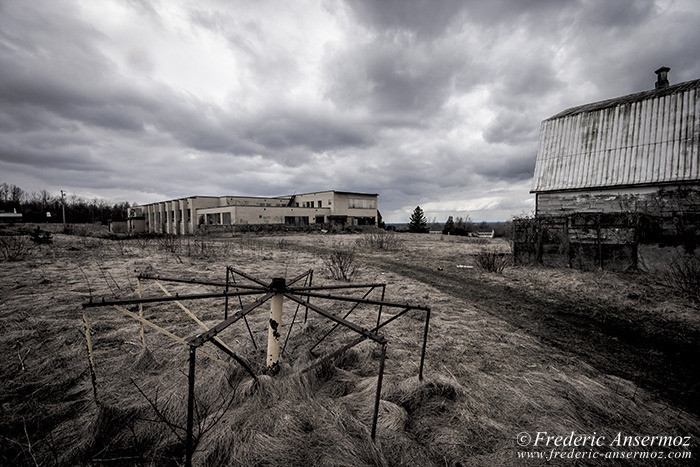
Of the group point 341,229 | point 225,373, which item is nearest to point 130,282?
point 225,373

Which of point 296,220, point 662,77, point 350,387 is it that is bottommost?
point 350,387

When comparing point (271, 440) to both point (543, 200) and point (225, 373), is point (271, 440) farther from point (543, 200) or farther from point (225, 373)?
point (543, 200)

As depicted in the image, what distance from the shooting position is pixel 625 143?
42.5ft

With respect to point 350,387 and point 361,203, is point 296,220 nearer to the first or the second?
point 361,203

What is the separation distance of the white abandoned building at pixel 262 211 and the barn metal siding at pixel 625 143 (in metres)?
28.7

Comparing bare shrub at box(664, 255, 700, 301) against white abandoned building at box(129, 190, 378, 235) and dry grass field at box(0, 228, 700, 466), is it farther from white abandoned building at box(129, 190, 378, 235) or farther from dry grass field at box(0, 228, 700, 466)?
white abandoned building at box(129, 190, 378, 235)

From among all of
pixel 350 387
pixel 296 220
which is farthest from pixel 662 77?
pixel 296 220

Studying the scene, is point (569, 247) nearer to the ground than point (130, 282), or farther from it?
farther from it

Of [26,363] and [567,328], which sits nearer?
[26,363]

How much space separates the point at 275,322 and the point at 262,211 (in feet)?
120

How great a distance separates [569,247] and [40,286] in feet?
51.6

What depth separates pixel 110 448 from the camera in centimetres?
205

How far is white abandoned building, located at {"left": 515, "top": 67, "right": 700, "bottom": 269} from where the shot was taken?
8445 mm

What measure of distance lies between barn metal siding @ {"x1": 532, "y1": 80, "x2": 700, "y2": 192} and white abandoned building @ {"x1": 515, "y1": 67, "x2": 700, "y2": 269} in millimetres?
30
